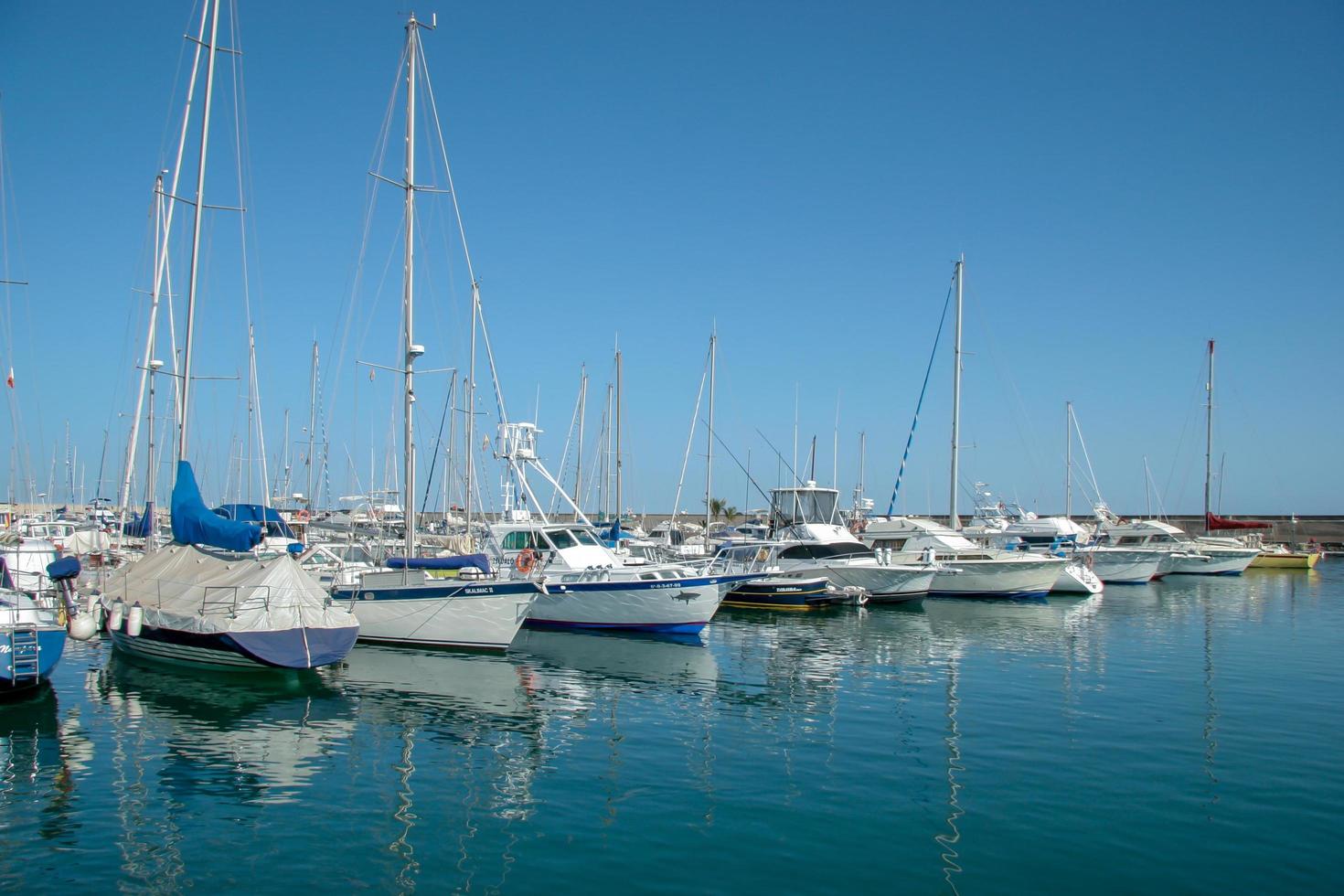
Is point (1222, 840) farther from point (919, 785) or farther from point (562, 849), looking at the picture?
point (562, 849)

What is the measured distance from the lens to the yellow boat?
57.3 metres

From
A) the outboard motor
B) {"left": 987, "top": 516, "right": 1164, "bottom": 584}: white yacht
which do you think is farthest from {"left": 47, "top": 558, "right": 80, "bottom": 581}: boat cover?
{"left": 987, "top": 516, "right": 1164, "bottom": 584}: white yacht

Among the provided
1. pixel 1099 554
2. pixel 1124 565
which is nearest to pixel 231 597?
pixel 1099 554

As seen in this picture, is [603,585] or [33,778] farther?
[603,585]

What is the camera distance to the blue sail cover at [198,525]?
2039cm

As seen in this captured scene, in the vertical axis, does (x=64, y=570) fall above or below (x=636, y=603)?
above

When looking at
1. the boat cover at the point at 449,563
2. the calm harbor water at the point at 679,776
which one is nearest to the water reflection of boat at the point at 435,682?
the calm harbor water at the point at 679,776

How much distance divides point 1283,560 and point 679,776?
196ft

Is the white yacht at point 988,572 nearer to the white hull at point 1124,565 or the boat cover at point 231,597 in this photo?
the white hull at point 1124,565

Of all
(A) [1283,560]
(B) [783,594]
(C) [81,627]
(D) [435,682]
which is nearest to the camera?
(C) [81,627]

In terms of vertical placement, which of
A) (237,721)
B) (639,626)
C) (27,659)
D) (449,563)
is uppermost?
(449,563)

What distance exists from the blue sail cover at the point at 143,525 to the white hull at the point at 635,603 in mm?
12044

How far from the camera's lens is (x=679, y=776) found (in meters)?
12.9

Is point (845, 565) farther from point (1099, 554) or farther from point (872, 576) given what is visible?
point (1099, 554)
